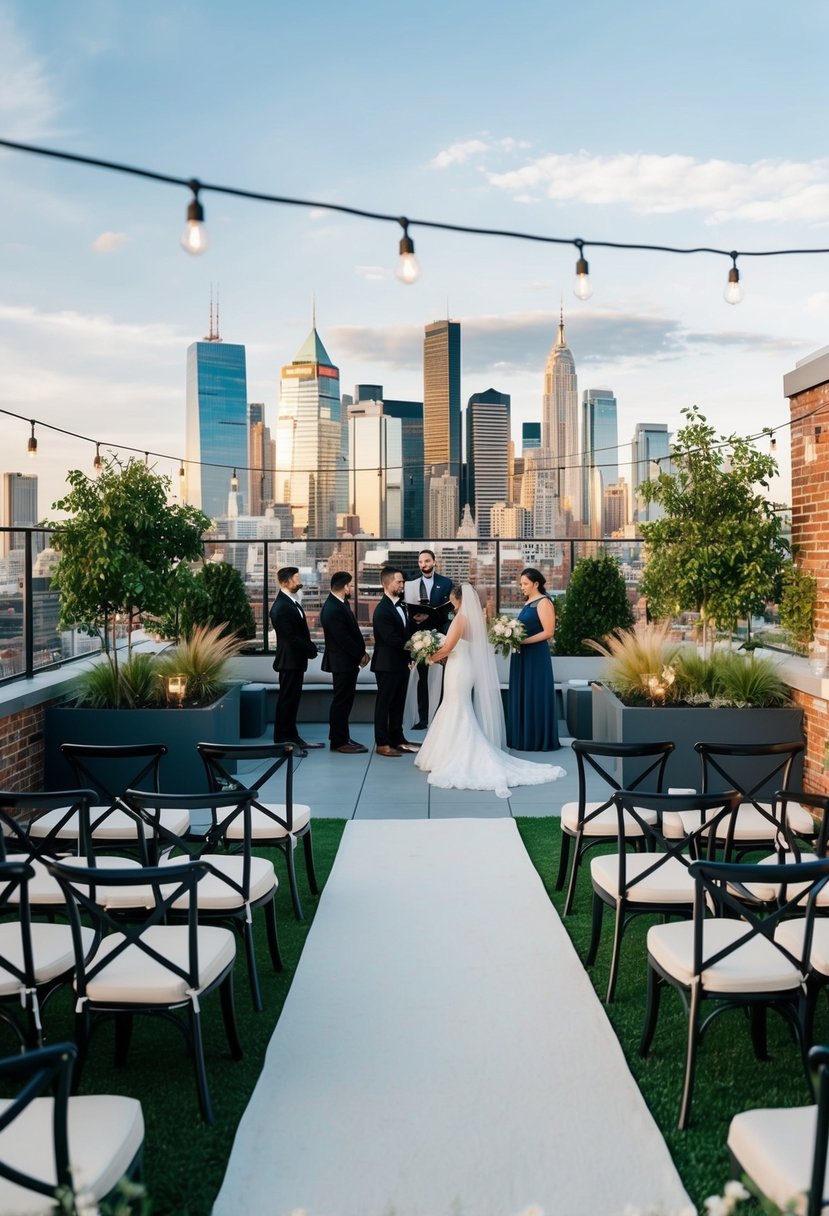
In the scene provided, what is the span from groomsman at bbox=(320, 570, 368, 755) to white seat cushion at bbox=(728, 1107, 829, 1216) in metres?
7.28

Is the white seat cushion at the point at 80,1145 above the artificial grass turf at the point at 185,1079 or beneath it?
above

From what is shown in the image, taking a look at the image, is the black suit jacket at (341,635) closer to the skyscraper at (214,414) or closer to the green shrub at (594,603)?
the green shrub at (594,603)

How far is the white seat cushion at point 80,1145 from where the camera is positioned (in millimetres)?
2180

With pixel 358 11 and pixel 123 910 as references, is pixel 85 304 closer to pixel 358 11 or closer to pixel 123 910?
pixel 358 11

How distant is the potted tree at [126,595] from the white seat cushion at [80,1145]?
5.51m

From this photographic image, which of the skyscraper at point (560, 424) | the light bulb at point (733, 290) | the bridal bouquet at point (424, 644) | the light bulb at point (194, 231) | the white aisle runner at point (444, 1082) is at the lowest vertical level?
the white aisle runner at point (444, 1082)

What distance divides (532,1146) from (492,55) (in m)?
9.62

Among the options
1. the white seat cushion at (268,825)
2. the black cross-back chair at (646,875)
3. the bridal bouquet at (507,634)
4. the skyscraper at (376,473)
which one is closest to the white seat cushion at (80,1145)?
the black cross-back chair at (646,875)

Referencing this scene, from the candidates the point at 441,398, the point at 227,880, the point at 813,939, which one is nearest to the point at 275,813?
the point at 227,880

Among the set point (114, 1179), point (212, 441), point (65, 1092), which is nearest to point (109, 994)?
point (114, 1179)

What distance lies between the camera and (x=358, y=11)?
9539 mm

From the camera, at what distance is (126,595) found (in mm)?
7977

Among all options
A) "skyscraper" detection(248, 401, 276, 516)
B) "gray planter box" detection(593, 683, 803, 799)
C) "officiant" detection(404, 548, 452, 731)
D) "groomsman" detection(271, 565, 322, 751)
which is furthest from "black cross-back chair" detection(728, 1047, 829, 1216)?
"skyscraper" detection(248, 401, 276, 516)

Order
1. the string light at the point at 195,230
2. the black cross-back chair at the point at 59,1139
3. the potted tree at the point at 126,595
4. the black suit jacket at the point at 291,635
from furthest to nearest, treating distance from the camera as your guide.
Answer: the black suit jacket at the point at 291,635
the potted tree at the point at 126,595
the string light at the point at 195,230
the black cross-back chair at the point at 59,1139
